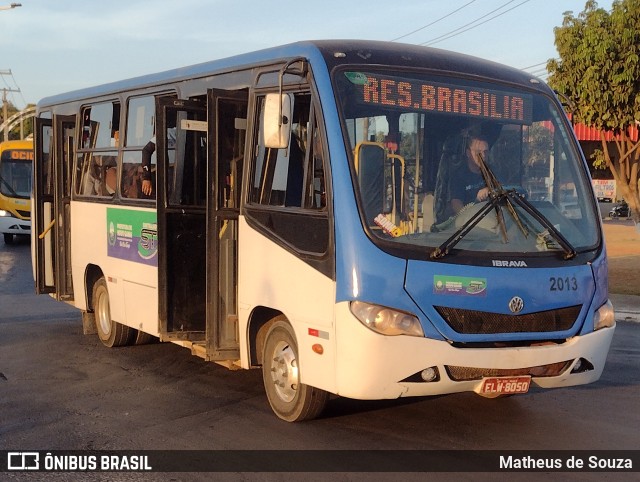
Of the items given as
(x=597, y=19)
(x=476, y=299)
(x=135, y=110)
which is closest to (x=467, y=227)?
(x=476, y=299)

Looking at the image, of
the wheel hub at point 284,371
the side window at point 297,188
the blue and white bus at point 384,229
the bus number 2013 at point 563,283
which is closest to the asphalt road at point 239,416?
the wheel hub at point 284,371

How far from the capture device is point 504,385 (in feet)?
21.6

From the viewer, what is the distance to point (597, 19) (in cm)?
2203

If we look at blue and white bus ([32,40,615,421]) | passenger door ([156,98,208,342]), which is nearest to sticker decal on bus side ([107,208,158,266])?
passenger door ([156,98,208,342])

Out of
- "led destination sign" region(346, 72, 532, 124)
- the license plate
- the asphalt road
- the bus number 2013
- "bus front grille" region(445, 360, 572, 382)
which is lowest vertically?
the asphalt road

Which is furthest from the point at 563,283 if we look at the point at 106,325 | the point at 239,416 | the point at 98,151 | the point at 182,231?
the point at 98,151

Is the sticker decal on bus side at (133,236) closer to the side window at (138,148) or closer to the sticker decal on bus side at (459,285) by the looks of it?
the side window at (138,148)

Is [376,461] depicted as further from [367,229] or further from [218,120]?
[218,120]

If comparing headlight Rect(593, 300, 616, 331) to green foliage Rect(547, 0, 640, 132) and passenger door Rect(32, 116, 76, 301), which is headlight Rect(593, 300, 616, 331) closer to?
passenger door Rect(32, 116, 76, 301)

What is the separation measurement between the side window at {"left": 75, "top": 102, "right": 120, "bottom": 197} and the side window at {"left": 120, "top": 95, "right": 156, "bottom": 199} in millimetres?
318

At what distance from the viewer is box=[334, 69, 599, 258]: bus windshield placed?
6629mm

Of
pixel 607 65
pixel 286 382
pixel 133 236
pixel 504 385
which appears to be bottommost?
pixel 286 382

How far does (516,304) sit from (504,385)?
564 mm

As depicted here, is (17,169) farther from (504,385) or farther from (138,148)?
(504,385)
